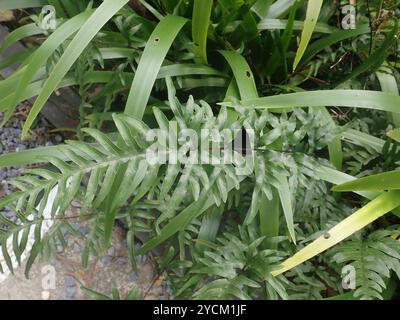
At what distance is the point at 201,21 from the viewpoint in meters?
1.22

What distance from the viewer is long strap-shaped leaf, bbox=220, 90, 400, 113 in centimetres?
115

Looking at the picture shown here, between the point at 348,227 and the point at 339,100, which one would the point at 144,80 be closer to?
the point at 339,100

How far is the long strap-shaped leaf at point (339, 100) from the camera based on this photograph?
1150 millimetres

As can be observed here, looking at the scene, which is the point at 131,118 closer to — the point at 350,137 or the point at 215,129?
the point at 215,129

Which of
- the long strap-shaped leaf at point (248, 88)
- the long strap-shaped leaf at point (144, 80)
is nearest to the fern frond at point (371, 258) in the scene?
the long strap-shaped leaf at point (248, 88)

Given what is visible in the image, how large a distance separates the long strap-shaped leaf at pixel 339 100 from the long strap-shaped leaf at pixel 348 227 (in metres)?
0.22

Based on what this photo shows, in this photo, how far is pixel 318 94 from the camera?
116 cm

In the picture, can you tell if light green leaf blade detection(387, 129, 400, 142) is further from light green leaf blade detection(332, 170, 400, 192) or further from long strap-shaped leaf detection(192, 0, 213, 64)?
long strap-shaped leaf detection(192, 0, 213, 64)

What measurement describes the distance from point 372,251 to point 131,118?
2.17 feet

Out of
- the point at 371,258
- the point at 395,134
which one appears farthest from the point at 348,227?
the point at 395,134

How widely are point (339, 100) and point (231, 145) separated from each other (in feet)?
1.06

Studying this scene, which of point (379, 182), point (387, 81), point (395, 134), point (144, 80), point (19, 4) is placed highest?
point (19, 4)
